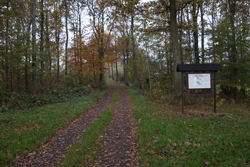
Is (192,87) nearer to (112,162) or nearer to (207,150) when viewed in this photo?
(207,150)

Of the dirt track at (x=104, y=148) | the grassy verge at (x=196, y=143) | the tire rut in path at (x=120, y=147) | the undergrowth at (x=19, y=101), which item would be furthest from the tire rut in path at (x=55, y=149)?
the undergrowth at (x=19, y=101)

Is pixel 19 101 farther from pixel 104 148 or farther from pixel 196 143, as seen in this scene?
pixel 196 143

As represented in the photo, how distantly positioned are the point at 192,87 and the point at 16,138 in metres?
8.72

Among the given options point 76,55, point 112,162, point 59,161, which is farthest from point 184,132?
point 76,55

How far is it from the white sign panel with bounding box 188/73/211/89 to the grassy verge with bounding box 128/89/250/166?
2.26 m

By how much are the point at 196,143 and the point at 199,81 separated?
464 cm

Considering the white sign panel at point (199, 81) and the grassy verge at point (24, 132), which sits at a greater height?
the white sign panel at point (199, 81)

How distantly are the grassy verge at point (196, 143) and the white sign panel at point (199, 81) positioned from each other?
2258 millimetres

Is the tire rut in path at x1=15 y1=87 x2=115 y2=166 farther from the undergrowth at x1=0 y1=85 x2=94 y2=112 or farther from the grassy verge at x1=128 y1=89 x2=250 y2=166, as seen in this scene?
the undergrowth at x1=0 y1=85 x2=94 y2=112

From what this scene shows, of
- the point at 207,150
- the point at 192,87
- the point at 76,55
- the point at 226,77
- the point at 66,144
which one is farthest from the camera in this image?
the point at 76,55

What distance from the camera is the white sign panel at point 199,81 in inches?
326

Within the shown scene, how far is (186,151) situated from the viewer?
4.27m

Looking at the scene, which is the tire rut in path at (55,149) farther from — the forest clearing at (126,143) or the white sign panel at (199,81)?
the white sign panel at (199,81)

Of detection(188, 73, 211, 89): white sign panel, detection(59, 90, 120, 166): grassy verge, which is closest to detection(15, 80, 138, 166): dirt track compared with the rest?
detection(59, 90, 120, 166): grassy verge
